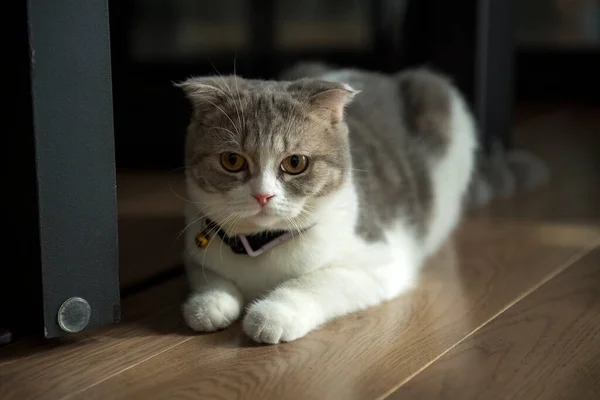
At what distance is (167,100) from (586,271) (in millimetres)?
1496

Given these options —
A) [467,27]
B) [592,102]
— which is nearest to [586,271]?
[467,27]

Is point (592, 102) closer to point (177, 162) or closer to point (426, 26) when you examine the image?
point (426, 26)

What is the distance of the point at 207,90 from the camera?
154 cm

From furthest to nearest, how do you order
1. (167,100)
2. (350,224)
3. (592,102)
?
(592,102)
(167,100)
(350,224)

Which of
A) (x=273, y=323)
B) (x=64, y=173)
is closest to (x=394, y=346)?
(x=273, y=323)

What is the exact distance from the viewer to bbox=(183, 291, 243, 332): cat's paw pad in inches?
60.1

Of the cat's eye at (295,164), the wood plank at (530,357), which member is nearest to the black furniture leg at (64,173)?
the cat's eye at (295,164)

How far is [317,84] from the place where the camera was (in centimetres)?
156

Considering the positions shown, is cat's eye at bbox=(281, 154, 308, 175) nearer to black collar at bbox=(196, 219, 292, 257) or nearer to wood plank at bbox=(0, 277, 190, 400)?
black collar at bbox=(196, 219, 292, 257)

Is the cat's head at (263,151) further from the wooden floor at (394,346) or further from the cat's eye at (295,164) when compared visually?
the wooden floor at (394,346)

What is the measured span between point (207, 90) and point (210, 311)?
1.31ft

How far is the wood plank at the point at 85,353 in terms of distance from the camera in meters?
1.32

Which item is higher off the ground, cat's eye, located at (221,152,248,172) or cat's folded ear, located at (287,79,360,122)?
cat's folded ear, located at (287,79,360,122)

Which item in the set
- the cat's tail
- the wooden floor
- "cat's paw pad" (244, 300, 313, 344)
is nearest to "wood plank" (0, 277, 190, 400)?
the wooden floor
